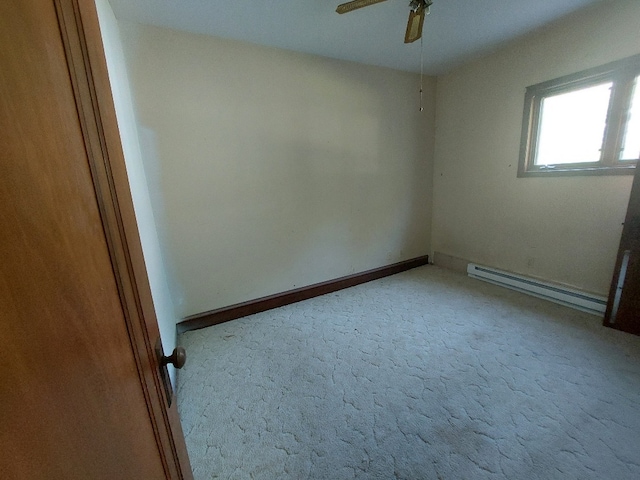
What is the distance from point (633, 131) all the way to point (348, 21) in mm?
2321

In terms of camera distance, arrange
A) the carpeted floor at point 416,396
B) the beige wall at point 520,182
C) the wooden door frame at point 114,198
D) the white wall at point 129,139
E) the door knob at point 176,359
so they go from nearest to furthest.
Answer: the wooden door frame at point 114,198 → the door knob at point 176,359 → the carpeted floor at point 416,396 → the white wall at point 129,139 → the beige wall at point 520,182

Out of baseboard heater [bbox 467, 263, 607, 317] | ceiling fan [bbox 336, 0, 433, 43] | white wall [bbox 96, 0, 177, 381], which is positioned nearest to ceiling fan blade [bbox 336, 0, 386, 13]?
ceiling fan [bbox 336, 0, 433, 43]

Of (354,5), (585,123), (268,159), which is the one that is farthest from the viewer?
(268,159)

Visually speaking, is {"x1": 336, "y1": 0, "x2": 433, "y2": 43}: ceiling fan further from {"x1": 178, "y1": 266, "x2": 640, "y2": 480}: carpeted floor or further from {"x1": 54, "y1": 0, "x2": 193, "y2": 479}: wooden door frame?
{"x1": 178, "y1": 266, "x2": 640, "y2": 480}: carpeted floor

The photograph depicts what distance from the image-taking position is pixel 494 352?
1868mm

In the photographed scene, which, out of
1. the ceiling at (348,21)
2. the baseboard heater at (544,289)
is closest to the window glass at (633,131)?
the ceiling at (348,21)

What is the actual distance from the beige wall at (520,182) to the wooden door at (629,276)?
0.13 meters

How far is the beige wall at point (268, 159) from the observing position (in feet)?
6.71

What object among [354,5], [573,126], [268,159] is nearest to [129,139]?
[268,159]

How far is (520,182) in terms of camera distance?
261 centimetres

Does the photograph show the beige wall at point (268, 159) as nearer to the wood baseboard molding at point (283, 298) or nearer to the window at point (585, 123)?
the wood baseboard molding at point (283, 298)

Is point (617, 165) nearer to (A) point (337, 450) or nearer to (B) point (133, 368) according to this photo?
(A) point (337, 450)

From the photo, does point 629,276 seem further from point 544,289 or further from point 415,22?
point 415,22

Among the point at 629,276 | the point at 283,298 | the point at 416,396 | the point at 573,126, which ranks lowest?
the point at 416,396
